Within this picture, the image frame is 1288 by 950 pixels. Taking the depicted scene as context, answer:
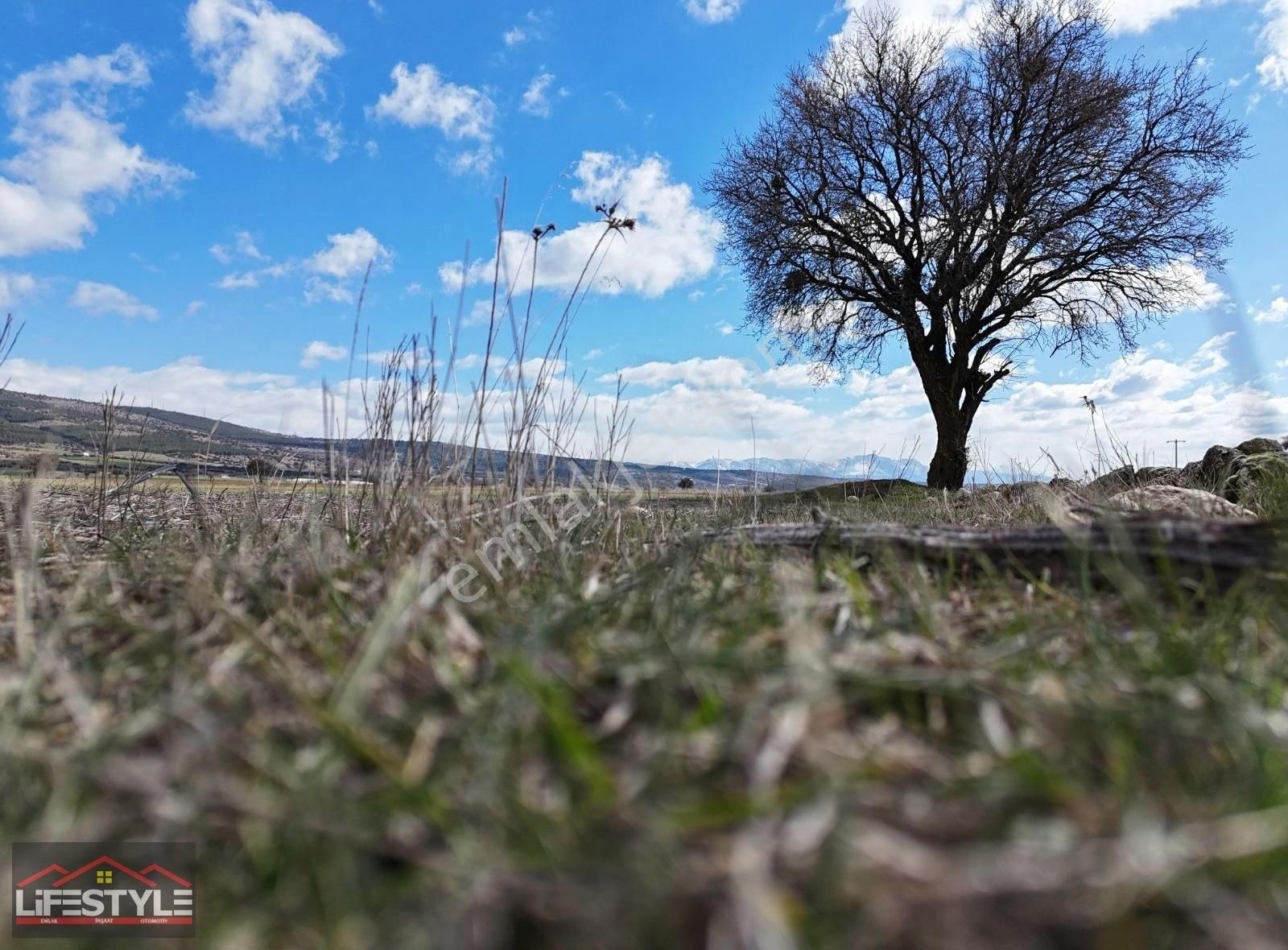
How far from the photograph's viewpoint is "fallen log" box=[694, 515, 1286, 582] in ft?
5.89

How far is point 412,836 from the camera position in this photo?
3.04 feet

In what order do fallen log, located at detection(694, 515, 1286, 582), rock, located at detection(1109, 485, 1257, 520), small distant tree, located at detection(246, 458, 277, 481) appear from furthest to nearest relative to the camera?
small distant tree, located at detection(246, 458, 277, 481), rock, located at detection(1109, 485, 1257, 520), fallen log, located at detection(694, 515, 1286, 582)

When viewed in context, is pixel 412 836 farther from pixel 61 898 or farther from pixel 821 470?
pixel 821 470

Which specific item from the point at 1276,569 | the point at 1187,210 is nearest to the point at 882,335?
the point at 1187,210

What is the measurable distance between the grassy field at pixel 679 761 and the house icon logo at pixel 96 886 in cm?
3

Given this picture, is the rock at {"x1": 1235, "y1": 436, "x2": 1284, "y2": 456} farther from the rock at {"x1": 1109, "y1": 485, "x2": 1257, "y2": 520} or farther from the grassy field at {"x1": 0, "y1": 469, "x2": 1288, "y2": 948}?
the grassy field at {"x1": 0, "y1": 469, "x2": 1288, "y2": 948}

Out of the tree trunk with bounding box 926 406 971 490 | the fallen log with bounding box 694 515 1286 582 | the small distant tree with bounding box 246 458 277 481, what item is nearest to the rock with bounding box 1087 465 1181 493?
the fallen log with bounding box 694 515 1286 582

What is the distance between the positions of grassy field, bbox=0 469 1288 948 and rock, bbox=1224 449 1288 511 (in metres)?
3.51

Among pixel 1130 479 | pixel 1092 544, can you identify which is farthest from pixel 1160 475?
pixel 1092 544

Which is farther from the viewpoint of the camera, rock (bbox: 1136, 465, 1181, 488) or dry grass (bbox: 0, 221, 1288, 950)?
rock (bbox: 1136, 465, 1181, 488)

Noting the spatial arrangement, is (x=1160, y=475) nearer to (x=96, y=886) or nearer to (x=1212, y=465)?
(x=1212, y=465)

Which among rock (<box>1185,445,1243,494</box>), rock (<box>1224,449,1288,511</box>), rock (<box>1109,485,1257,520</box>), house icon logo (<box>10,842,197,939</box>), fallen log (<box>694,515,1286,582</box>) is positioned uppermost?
rock (<box>1185,445,1243,494</box>)

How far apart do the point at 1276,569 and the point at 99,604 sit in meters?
2.82

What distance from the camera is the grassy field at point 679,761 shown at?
31.1 inches
